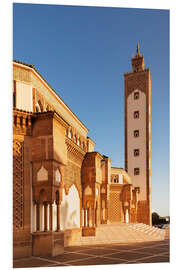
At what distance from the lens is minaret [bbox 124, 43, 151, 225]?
17.6 meters

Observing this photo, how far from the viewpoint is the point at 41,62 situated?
22.8 ft

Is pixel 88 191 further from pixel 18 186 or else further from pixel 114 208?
pixel 114 208

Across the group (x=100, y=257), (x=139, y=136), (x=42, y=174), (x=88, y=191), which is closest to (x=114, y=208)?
(x=139, y=136)

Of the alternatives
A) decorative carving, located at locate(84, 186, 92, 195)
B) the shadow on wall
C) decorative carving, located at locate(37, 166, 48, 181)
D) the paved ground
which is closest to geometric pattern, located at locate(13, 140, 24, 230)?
decorative carving, located at locate(37, 166, 48, 181)

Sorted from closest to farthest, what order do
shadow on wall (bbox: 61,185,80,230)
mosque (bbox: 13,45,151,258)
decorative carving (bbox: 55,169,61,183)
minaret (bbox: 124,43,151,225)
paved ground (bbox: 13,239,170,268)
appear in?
paved ground (bbox: 13,239,170,268) → mosque (bbox: 13,45,151,258) → decorative carving (bbox: 55,169,61,183) → shadow on wall (bbox: 61,185,80,230) → minaret (bbox: 124,43,151,225)

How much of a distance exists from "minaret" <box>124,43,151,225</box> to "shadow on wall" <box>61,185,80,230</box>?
Result: 29.4ft

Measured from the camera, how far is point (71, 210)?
28.7 ft

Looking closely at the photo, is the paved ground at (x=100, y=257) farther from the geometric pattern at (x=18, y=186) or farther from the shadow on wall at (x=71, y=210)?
the shadow on wall at (x=71, y=210)

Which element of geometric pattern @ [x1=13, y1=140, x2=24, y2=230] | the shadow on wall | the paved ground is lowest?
the paved ground

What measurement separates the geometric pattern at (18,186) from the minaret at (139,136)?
12.2 meters

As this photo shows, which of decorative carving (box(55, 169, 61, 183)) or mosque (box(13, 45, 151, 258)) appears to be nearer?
mosque (box(13, 45, 151, 258))

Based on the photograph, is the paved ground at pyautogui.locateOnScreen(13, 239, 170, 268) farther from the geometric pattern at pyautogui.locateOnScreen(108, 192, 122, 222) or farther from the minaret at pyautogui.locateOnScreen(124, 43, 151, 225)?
the minaret at pyautogui.locateOnScreen(124, 43, 151, 225)

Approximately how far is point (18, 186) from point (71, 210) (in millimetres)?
Result: 3032
